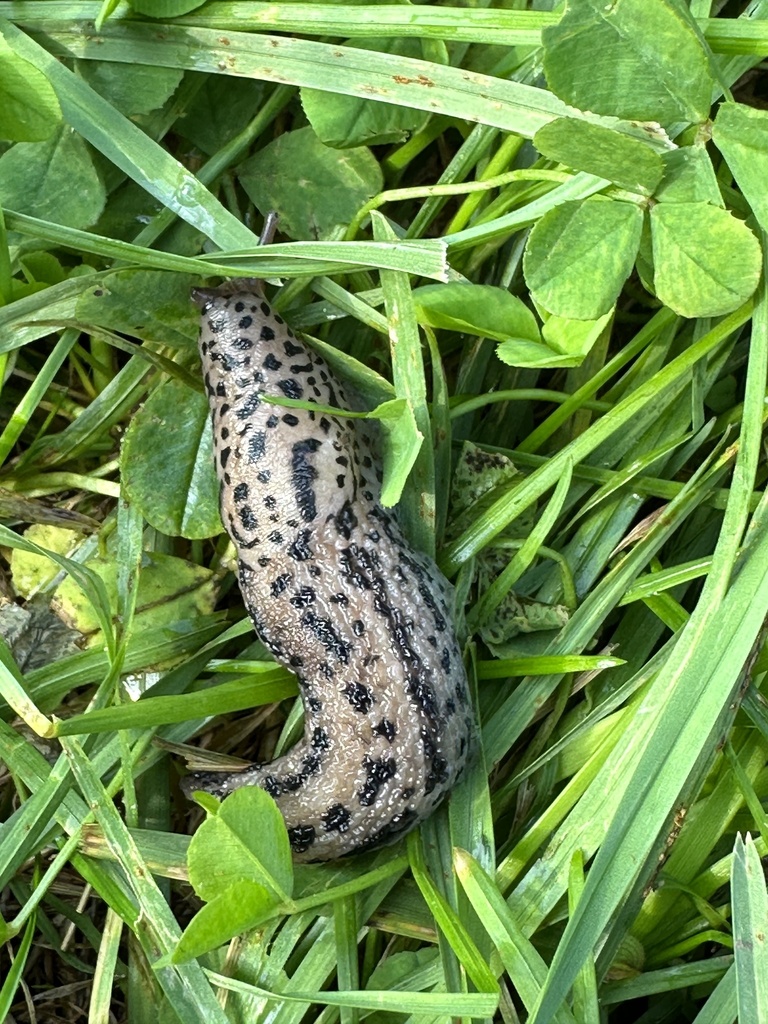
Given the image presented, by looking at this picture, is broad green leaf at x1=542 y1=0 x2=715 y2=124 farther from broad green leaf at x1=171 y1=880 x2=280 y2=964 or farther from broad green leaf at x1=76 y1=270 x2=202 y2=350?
broad green leaf at x1=171 y1=880 x2=280 y2=964

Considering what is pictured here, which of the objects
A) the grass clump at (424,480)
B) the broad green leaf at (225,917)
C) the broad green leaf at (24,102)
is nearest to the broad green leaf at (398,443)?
the grass clump at (424,480)

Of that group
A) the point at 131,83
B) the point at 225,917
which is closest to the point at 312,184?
the point at 131,83

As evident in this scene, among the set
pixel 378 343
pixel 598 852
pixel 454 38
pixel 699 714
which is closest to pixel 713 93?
pixel 454 38

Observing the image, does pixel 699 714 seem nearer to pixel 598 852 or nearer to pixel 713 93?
pixel 598 852

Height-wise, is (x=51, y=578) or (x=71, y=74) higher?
(x=71, y=74)

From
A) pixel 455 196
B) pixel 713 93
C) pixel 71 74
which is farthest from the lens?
pixel 455 196

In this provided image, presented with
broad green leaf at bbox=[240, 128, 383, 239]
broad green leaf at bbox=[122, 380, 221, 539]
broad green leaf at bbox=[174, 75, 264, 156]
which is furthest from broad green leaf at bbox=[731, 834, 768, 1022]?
broad green leaf at bbox=[174, 75, 264, 156]

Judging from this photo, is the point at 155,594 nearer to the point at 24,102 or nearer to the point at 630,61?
the point at 24,102
